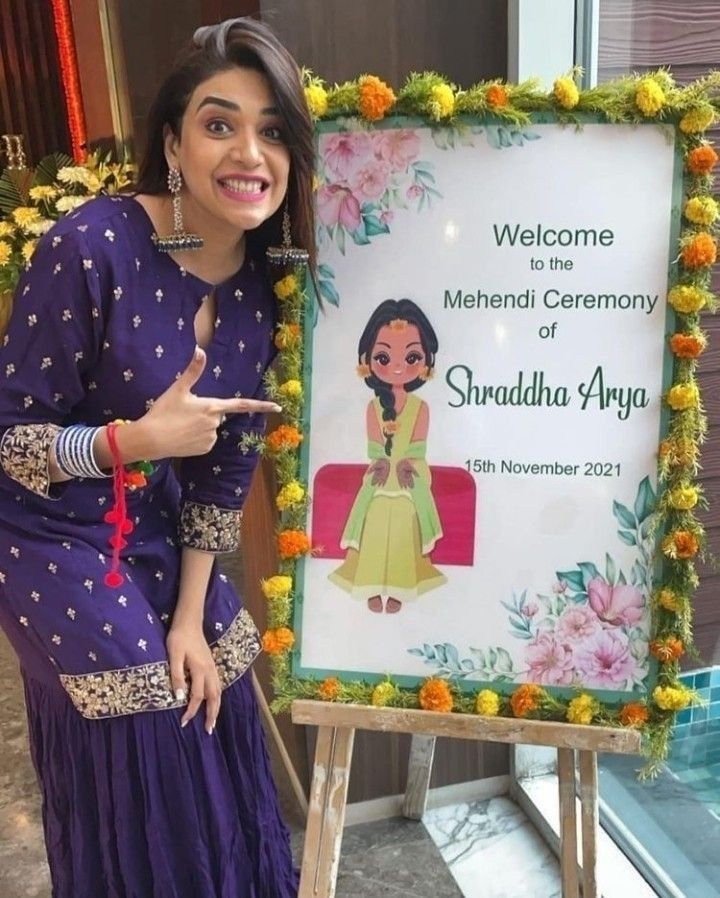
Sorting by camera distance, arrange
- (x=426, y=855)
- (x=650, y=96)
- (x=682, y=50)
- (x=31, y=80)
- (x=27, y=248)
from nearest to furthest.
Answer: (x=650, y=96)
(x=682, y=50)
(x=27, y=248)
(x=426, y=855)
(x=31, y=80)

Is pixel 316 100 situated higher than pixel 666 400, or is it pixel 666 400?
pixel 316 100

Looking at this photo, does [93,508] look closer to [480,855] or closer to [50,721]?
[50,721]

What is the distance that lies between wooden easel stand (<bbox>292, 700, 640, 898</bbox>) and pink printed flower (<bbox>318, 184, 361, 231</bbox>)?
65cm

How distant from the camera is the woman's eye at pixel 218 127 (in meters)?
1.06

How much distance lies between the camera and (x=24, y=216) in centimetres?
169

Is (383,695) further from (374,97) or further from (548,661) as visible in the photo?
(374,97)

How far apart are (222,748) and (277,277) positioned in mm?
705

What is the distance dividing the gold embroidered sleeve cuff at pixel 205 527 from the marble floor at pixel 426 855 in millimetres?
823

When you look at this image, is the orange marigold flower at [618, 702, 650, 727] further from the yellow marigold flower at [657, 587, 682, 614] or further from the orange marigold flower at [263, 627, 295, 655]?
the orange marigold flower at [263, 627, 295, 655]

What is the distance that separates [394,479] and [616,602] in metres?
0.33

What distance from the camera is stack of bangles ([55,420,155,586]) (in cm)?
105

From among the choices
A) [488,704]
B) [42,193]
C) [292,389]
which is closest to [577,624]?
[488,704]

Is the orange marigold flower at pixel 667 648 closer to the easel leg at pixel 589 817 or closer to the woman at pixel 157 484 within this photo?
the easel leg at pixel 589 817

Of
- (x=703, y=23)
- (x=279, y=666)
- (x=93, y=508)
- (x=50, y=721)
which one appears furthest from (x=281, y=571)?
(x=703, y=23)
